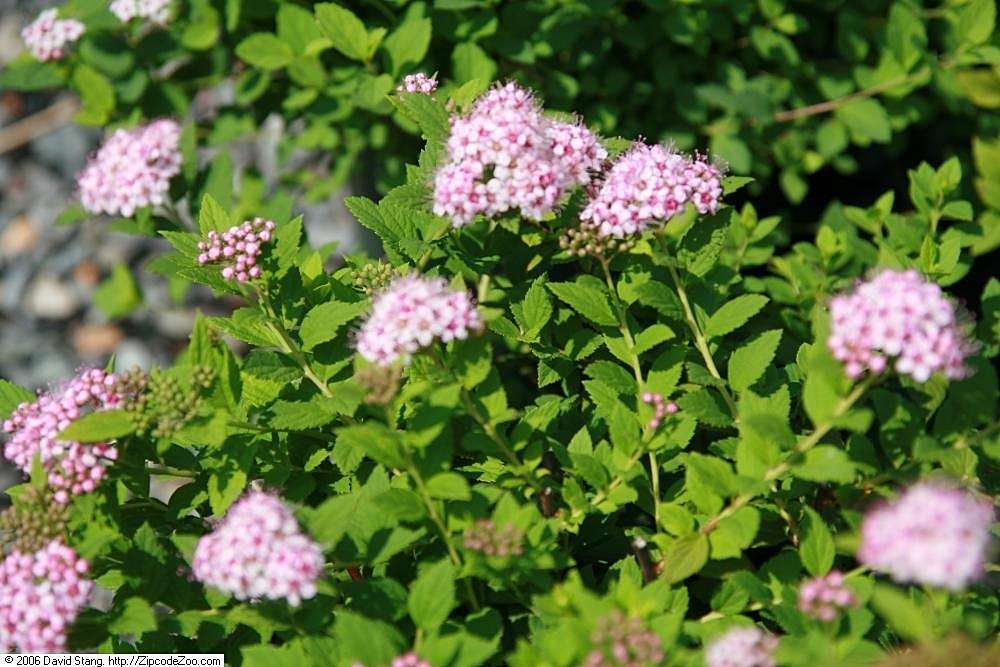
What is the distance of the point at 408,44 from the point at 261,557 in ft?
5.21

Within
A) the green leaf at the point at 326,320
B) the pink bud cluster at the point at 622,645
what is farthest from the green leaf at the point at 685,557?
the green leaf at the point at 326,320

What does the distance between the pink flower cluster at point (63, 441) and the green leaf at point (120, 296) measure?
2162 mm

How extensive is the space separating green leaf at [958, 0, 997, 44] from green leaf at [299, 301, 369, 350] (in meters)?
2.05

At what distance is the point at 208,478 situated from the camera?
1.90 meters

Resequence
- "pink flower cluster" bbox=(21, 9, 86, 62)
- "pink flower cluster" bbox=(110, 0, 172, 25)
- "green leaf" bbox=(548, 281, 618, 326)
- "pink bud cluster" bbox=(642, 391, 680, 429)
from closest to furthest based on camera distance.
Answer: "pink bud cluster" bbox=(642, 391, 680, 429) → "green leaf" bbox=(548, 281, 618, 326) → "pink flower cluster" bbox=(110, 0, 172, 25) → "pink flower cluster" bbox=(21, 9, 86, 62)

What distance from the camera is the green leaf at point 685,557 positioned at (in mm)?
1696

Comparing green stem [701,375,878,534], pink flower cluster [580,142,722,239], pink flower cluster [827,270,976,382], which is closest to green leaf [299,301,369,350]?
pink flower cluster [580,142,722,239]

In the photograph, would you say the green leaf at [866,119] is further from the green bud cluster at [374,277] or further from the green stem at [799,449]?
the green bud cluster at [374,277]

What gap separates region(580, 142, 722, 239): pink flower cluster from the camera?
1.79m

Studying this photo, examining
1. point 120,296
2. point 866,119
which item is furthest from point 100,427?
point 120,296

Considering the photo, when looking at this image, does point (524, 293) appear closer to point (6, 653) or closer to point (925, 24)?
point (6, 653)

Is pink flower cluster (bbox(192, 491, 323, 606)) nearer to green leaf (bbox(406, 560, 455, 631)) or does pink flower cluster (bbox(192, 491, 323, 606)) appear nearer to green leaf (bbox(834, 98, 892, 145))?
green leaf (bbox(406, 560, 455, 631))

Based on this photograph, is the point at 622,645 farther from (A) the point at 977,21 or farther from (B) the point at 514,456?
(A) the point at 977,21

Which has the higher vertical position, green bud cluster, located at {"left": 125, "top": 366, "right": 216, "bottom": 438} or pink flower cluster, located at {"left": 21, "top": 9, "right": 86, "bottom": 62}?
green bud cluster, located at {"left": 125, "top": 366, "right": 216, "bottom": 438}
